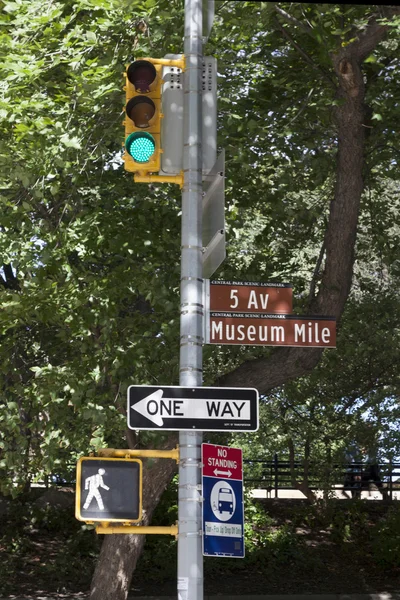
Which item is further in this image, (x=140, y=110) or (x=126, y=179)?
(x=126, y=179)

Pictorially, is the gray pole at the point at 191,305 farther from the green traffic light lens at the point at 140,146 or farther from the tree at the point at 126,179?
the tree at the point at 126,179

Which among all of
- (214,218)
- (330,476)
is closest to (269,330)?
(214,218)

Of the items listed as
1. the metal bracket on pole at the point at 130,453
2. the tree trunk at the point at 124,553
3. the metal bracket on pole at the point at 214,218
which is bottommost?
the tree trunk at the point at 124,553

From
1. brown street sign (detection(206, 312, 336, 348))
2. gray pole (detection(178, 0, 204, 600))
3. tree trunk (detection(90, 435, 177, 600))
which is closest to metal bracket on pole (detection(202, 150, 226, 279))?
gray pole (detection(178, 0, 204, 600))

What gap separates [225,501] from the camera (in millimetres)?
6305

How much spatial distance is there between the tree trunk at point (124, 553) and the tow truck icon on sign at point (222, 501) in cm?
625

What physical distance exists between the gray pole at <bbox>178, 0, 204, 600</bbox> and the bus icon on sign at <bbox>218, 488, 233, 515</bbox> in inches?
10.6

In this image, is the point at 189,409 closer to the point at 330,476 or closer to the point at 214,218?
the point at 214,218

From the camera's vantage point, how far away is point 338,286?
1238 centimetres

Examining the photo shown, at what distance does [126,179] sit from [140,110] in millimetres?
6721

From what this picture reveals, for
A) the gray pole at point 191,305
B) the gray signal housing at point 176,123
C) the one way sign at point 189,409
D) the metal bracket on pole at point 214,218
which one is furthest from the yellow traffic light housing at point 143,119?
the one way sign at point 189,409

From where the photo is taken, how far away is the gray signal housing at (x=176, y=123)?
6695mm

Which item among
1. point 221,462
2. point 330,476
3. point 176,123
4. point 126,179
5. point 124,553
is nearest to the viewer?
point 221,462

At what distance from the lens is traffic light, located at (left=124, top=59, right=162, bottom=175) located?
6.50 m
